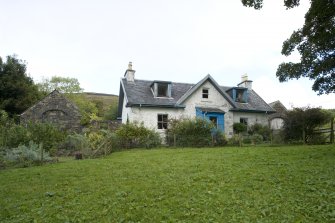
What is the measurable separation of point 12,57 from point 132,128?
22.6 meters

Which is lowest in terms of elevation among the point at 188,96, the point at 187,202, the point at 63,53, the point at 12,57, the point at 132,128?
the point at 187,202

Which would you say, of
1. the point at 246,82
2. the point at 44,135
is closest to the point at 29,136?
the point at 44,135

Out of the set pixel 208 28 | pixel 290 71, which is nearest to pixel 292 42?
pixel 290 71

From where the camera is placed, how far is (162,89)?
2422 cm

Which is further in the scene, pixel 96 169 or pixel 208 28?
pixel 208 28

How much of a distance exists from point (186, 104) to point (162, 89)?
8.41 feet

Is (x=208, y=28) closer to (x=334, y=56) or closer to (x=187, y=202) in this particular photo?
(x=334, y=56)

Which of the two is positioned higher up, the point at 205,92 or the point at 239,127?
the point at 205,92

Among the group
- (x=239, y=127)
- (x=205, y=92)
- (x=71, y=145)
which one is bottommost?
(x=71, y=145)

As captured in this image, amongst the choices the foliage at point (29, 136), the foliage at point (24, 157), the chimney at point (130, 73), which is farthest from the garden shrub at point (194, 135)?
the foliage at point (24, 157)

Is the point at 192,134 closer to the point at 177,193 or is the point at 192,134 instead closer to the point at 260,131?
the point at 260,131

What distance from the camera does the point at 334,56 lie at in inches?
526

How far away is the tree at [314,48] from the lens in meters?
10.3

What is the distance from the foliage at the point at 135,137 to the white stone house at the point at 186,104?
3263 mm
